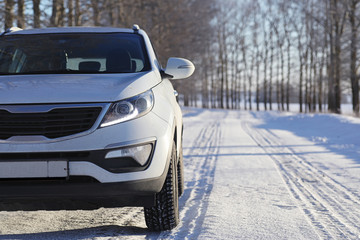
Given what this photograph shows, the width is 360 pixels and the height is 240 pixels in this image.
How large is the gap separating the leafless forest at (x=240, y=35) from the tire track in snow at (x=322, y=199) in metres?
11.5

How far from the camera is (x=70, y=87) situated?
10.3ft

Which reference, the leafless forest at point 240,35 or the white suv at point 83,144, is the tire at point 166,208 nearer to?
the white suv at point 83,144

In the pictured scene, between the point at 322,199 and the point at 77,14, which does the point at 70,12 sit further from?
the point at 322,199

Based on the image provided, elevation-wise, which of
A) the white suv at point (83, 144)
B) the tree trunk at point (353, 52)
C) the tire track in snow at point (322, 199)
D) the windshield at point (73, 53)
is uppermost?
the tree trunk at point (353, 52)

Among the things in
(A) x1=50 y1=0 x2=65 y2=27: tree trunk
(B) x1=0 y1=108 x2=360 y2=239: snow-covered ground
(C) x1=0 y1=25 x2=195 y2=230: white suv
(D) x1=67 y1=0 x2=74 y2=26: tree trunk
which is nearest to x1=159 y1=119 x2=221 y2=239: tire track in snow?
(B) x1=0 y1=108 x2=360 y2=239: snow-covered ground

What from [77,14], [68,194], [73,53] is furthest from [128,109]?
[77,14]

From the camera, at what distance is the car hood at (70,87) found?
2.99 meters

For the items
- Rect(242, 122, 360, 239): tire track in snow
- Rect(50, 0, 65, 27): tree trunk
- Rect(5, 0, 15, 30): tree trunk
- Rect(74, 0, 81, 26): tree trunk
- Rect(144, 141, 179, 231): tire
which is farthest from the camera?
Rect(74, 0, 81, 26): tree trunk

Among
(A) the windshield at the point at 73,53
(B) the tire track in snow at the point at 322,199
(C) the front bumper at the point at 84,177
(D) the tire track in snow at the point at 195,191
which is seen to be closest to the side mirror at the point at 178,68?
(A) the windshield at the point at 73,53

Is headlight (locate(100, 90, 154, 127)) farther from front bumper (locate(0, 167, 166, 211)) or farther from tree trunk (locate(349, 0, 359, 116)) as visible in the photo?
tree trunk (locate(349, 0, 359, 116))

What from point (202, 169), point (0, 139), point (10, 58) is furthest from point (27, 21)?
point (0, 139)

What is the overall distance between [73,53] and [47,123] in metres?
1.56

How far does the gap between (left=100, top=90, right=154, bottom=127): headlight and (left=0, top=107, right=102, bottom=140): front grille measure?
119 millimetres

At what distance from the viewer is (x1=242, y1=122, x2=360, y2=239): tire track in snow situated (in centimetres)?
375
